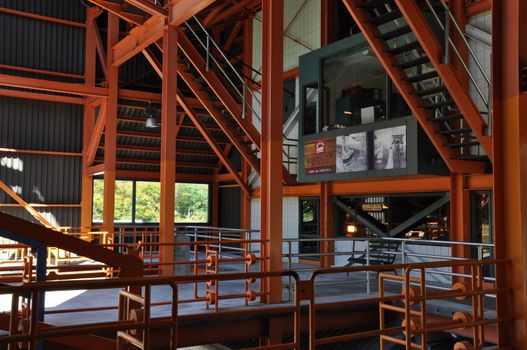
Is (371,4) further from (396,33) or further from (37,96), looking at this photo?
(37,96)

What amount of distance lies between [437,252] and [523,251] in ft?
24.7

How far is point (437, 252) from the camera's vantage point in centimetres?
1399

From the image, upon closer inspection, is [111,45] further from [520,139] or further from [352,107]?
[520,139]

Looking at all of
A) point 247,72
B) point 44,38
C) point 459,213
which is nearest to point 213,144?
point 247,72

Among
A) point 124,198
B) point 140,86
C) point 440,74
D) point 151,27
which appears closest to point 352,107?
point 440,74

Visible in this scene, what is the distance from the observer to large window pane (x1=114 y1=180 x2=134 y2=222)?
23766 millimetres

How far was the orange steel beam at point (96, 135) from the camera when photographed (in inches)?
770

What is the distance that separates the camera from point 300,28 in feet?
62.1

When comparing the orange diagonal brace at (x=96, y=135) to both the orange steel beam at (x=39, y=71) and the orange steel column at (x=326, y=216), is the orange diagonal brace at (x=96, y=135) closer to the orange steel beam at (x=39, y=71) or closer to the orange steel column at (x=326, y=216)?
the orange steel beam at (x=39, y=71)

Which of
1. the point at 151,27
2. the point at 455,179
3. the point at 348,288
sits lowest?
the point at 348,288

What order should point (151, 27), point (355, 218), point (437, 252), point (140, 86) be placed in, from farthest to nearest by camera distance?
point (140, 86)
point (355, 218)
point (151, 27)
point (437, 252)

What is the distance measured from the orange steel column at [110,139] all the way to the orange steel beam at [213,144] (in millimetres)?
2356

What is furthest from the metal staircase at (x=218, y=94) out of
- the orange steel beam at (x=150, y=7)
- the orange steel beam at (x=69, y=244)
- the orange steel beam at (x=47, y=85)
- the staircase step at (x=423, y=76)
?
the orange steel beam at (x=69, y=244)

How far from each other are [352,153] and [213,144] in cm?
747
